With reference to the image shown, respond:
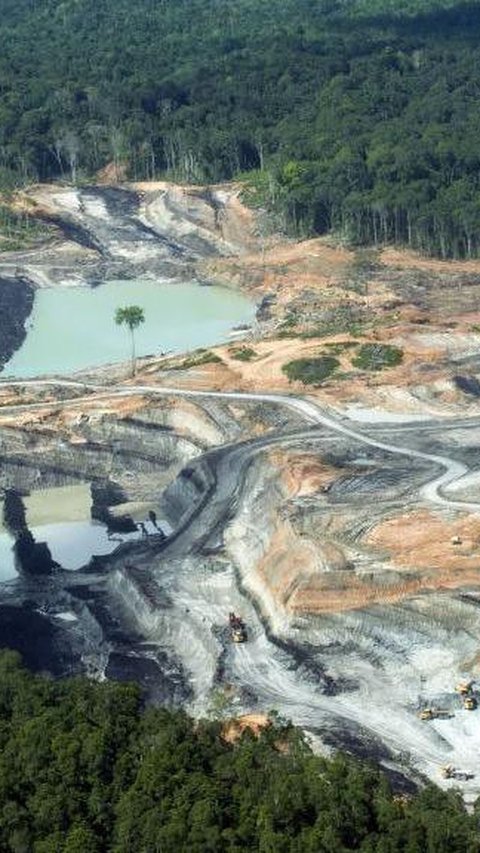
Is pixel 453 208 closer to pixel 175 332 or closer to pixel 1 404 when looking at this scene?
pixel 175 332

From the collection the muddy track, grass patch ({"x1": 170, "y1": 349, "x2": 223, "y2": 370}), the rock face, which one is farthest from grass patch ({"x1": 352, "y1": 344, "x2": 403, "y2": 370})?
the rock face

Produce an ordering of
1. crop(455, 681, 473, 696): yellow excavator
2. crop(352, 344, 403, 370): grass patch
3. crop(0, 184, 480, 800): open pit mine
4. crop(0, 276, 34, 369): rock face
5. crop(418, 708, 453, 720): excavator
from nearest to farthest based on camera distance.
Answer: crop(418, 708, 453, 720): excavator < crop(455, 681, 473, 696): yellow excavator < crop(0, 184, 480, 800): open pit mine < crop(352, 344, 403, 370): grass patch < crop(0, 276, 34, 369): rock face

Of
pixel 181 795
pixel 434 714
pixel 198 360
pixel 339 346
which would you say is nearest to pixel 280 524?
pixel 434 714

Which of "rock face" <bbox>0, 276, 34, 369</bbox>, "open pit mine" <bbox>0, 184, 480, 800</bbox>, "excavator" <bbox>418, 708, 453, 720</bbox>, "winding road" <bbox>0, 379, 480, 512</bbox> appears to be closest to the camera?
"excavator" <bbox>418, 708, 453, 720</bbox>

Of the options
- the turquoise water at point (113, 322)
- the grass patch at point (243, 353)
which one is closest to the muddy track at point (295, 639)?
the grass patch at point (243, 353)

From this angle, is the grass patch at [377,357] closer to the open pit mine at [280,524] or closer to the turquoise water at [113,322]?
the open pit mine at [280,524]

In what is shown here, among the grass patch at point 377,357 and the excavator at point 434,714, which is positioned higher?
the grass patch at point 377,357

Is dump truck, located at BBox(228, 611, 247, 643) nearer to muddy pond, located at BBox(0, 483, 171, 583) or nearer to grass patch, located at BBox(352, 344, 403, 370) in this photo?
muddy pond, located at BBox(0, 483, 171, 583)
